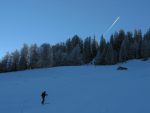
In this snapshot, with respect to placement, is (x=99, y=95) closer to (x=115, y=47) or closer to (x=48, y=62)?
(x=48, y=62)

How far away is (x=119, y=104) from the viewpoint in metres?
24.5

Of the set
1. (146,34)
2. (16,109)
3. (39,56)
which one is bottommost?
(16,109)

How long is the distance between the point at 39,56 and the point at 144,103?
84857 millimetres

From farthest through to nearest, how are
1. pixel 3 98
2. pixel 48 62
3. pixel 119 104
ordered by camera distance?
pixel 48 62
pixel 3 98
pixel 119 104

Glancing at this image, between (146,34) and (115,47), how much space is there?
17380 mm

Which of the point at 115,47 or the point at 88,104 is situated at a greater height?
the point at 115,47

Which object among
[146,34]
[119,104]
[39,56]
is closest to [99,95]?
[119,104]

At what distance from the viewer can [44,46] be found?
109 meters

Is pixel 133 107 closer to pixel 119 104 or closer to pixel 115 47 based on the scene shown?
pixel 119 104

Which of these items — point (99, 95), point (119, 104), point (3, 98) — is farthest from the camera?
point (3, 98)

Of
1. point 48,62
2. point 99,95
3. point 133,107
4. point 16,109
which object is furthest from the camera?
point 48,62

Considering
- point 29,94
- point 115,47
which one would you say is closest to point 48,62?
point 115,47

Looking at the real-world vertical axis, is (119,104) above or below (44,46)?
below

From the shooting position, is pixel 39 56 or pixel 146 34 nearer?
pixel 39 56
